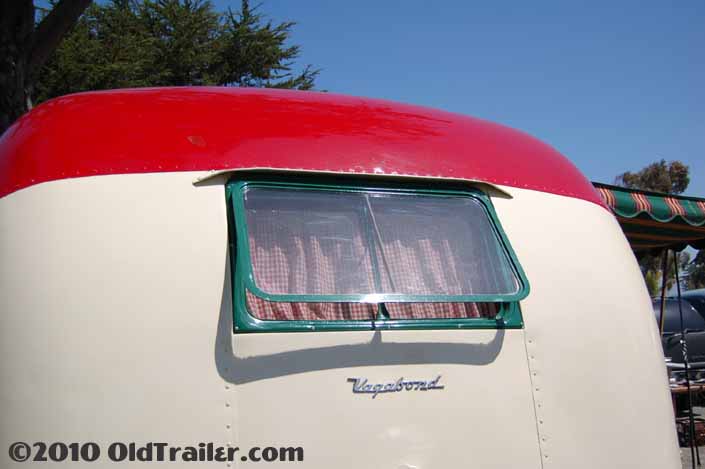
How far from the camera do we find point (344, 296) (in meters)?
2.53

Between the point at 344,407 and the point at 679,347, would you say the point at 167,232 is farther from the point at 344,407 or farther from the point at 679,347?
the point at 679,347

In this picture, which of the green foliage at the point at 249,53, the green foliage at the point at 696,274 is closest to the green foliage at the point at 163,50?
the green foliage at the point at 249,53

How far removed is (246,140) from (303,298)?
27.1 inches

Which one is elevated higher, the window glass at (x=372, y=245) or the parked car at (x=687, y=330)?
the window glass at (x=372, y=245)

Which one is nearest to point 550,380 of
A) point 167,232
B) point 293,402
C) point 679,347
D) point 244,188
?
point 293,402

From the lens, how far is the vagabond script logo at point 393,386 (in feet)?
7.91

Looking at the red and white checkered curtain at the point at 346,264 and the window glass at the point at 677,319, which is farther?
the window glass at the point at 677,319

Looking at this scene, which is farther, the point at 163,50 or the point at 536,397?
the point at 163,50

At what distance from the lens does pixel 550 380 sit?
2.68m

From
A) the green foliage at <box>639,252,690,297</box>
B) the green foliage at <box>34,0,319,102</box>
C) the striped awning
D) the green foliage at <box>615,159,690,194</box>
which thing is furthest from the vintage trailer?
the green foliage at <box>615,159,690,194</box>

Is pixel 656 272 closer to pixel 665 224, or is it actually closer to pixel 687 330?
pixel 687 330

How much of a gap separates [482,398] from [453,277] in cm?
53

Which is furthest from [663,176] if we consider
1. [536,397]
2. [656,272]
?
[536,397]

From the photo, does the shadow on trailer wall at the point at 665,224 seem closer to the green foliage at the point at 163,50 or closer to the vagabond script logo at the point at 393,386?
the vagabond script logo at the point at 393,386
